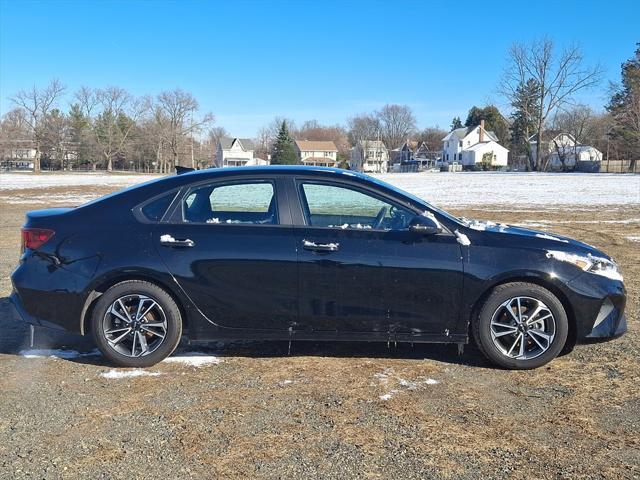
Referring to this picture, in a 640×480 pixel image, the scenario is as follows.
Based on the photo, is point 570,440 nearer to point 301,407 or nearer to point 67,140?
point 301,407

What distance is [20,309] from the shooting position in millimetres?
4648

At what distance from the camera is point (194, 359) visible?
15.6 feet

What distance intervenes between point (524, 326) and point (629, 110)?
216 ft

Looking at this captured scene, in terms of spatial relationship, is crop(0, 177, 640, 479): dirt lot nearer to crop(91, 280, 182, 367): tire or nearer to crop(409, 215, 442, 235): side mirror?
crop(91, 280, 182, 367): tire

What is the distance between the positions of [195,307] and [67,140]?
310ft

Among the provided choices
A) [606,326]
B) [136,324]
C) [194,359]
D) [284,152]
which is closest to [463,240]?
[606,326]

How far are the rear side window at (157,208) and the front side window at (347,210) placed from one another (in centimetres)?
111

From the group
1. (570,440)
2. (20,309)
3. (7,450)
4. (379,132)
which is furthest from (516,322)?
(379,132)

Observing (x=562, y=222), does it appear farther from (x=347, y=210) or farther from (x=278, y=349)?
(x=278, y=349)

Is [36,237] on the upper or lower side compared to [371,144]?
lower

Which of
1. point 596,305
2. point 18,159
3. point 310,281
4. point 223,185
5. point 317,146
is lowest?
point 596,305

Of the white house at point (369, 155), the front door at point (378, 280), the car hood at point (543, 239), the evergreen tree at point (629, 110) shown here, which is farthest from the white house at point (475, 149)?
the front door at point (378, 280)

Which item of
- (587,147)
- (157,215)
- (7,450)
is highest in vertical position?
(587,147)

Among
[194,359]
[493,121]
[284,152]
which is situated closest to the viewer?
[194,359]
